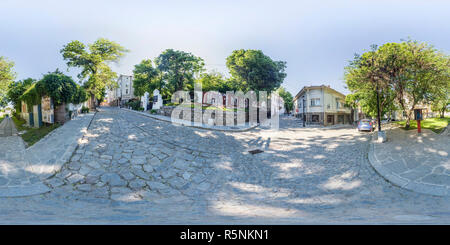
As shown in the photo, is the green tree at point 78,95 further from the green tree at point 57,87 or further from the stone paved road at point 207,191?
the stone paved road at point 207,191

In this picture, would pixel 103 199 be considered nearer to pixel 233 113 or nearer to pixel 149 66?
pixel 233 113

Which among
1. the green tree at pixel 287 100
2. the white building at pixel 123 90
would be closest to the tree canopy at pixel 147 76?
the white building at pixel 123 90

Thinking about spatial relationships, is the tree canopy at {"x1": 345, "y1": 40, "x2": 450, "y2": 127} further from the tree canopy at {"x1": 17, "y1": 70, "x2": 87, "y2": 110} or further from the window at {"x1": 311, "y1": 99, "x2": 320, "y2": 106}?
the tree canopy at {"x1": 17, "y1": 70, "x2": 87, "y2": 110}

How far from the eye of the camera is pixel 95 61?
61.1 ft

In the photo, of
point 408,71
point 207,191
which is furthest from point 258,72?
point 207,191

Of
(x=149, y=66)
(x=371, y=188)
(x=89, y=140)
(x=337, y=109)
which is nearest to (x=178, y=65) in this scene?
(x=149, y=66)

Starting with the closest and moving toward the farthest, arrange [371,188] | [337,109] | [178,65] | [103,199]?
[103,199]
[371,188]
[178,65]
[337,109]

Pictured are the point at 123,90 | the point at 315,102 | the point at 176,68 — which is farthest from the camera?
the point at 123,90

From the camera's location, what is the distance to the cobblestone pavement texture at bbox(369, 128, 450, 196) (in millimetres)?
5047

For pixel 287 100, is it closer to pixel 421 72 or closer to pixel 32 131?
pixel 421 72

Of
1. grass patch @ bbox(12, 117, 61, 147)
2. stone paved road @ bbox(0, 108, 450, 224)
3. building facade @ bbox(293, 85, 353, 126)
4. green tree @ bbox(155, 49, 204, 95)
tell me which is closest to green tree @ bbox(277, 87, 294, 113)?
building facade @ bbox(293, 85, 353, 126)

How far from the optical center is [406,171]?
5871mm

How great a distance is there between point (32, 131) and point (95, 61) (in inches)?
555

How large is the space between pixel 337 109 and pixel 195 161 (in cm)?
2843
